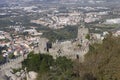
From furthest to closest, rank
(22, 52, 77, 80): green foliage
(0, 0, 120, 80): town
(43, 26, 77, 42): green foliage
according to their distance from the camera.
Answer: (43, 26, 77, 42): green foliage < (0, 0, 120, 80): town < (22, 52, 77, 80): green foliage

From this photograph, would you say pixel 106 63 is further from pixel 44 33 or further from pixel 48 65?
pixel 44 33

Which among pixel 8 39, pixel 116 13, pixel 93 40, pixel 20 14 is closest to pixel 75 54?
pixel 93 40

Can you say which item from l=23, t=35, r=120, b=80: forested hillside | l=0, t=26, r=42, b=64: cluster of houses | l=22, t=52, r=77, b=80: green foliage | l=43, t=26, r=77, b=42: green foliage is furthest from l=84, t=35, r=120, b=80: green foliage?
l=43, t=26, r=77, b=42: green foliage

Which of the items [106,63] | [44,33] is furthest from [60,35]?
[106,63]

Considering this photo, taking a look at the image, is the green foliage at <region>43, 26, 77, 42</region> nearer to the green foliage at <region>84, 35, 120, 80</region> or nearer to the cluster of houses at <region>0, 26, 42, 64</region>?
the cluster of houses at <region>0, 26, 42, 64</region>

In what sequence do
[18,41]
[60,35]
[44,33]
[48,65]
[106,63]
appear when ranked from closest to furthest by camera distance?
[106,63], [48,65], [18,41], [60,35], [44,33]

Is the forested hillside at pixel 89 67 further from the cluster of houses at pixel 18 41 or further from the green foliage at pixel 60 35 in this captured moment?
the green foliage at pixel 60 35

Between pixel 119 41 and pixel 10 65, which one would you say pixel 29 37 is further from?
pixel 119 41

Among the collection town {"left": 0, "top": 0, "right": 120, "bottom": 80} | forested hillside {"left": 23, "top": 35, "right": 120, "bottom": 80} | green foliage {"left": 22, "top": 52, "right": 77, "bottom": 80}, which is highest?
forested hillside {"left": 23, "top": 35, "right": 120, "bottom": 80}

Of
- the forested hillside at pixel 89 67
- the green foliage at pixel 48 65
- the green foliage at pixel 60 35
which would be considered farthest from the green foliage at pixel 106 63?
the green foliage at pixel 60 35

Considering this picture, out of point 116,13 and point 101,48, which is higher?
point 101,48

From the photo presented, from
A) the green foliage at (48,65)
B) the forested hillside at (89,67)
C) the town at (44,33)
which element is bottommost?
the town at (44,33)
